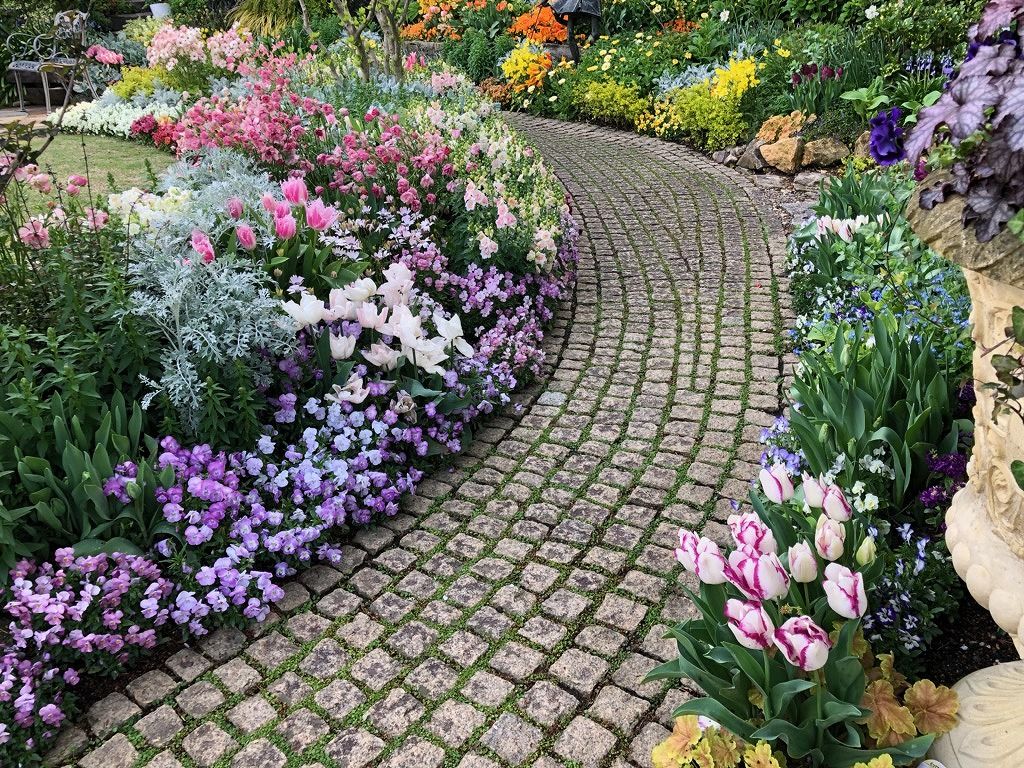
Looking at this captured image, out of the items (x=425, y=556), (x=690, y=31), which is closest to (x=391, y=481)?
(x=425, y=556)

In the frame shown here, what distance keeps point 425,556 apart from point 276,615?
60 cm

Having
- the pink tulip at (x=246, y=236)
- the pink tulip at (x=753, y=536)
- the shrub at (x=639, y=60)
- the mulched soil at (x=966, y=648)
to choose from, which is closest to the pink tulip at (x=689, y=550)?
the pink tulip at (x=753, y=536)

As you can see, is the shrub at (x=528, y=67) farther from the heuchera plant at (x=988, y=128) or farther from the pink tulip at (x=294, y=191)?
the heuchera plant at (x=988, y=128)

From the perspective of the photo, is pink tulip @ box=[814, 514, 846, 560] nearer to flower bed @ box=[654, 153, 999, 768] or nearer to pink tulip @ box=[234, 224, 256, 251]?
flower bed @ box=[654, 153, 999, 768]

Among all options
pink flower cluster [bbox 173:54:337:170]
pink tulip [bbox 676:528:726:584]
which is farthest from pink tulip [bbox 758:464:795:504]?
pink flower cluster [bbox 173:54:337:170]

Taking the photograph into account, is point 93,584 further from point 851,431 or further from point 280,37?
point 280,37

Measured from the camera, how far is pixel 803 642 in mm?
1710

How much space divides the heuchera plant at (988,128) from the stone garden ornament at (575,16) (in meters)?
10.0

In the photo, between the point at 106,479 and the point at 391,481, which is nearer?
the point at 106,479

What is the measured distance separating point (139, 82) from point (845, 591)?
11495 mm

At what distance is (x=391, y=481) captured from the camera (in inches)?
136

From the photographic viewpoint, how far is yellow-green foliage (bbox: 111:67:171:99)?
1039 cm

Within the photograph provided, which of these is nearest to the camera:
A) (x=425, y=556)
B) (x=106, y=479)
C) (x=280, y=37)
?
(x=106, y=479)

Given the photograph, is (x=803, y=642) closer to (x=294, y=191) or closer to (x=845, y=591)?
(x=845, y=591)
